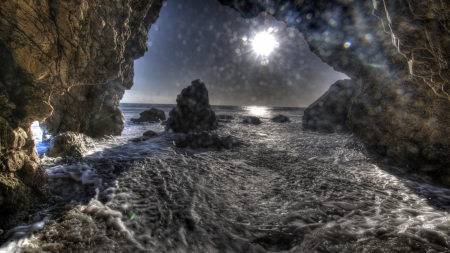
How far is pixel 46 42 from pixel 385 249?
272 inches

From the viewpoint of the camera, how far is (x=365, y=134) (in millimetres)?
8016

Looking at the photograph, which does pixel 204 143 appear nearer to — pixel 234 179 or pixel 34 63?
pixel 234 179

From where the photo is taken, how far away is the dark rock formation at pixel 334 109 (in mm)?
16672

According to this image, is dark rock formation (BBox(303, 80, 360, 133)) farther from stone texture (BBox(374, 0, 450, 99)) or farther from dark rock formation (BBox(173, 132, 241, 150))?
stone texture (BBox(374, 0, 450, 99))

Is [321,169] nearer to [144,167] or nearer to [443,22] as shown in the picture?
[443,22]

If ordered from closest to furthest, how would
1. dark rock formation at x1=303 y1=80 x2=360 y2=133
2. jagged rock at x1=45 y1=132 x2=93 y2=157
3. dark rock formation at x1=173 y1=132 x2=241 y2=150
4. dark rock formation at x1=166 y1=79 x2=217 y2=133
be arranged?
1. jagged rock at x1=45 y1=132 x2=93 y2=157
2. dark rock formation at x1=173 y1=132 x2=241 y2=150
3. dark rock formation at x1=166 y1=79 x2=217 y2=133
4. dark rock formation at x1=303 y1=80 x2=360 y2=133

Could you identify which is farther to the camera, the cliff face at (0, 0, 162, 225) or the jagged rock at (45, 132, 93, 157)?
the jagged rock at (45, 132, 93, 157)

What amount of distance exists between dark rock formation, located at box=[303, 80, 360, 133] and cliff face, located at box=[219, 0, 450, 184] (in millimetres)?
6419

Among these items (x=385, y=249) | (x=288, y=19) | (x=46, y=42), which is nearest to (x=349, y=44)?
(x=288, y=19)

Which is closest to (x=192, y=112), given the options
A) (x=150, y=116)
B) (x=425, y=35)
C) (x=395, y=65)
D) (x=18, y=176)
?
(x=150, y=116)

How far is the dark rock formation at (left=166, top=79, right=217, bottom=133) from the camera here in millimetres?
15336

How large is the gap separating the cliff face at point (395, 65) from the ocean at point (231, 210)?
1248 mm

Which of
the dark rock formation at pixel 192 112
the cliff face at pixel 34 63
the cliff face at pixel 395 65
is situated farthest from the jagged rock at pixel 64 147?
the cliff face at pixel 395 65

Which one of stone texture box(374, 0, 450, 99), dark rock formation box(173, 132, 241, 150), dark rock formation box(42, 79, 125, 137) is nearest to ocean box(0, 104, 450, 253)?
stone texture box(374, 0, 450, 99)
